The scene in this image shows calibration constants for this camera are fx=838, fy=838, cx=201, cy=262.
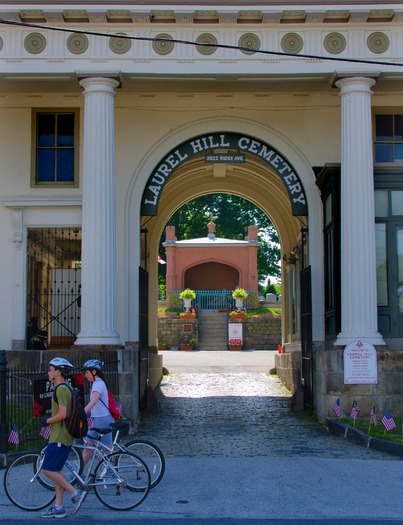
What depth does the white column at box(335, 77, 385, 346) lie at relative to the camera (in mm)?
16500

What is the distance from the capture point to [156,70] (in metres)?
17.3

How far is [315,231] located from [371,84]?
3.58 m

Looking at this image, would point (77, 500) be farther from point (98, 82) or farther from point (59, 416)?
point (98, 82)

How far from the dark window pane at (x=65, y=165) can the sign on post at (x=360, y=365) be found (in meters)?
7.79

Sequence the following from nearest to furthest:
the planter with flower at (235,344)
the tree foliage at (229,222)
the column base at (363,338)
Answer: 1. the column base at (363,338)
2. the planter with flower at (235,344)
3. the tree foliage at (229,222)

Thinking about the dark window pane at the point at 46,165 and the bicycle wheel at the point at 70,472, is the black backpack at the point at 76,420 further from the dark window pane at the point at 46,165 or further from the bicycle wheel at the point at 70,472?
the dark window pane at the point at 46,165

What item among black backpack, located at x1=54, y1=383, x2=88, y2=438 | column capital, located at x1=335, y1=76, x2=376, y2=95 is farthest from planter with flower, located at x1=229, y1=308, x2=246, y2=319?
black backpack, located at x1=54, y1=383, x2=88, y2=438

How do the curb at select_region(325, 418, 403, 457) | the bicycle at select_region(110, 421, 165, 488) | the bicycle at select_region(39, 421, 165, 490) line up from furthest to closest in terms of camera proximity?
the curb at select_region(325, 418, 403, 457)
the bicycle at select_region(110, 421, 165, 488)
the bicycle at select_region(39, 421, 165, 490)

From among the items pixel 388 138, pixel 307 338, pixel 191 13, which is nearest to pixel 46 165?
pixel 191 13

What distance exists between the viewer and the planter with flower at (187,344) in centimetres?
4034

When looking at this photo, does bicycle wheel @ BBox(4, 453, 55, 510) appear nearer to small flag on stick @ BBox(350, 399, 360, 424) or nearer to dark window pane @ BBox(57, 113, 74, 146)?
small flag on stick @ BBox(350, 399, 360, 424)

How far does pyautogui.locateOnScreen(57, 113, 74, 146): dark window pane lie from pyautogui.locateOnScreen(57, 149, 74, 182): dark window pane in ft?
0.69

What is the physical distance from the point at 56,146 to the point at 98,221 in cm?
348

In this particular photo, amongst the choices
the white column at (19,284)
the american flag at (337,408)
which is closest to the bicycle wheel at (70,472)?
the american flag at (337,408)
